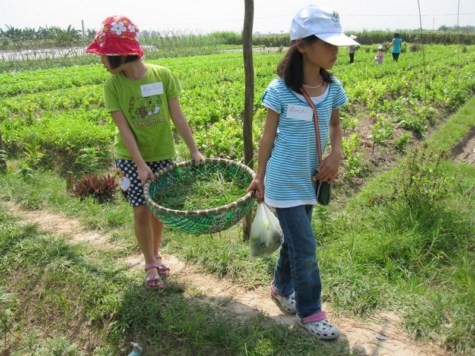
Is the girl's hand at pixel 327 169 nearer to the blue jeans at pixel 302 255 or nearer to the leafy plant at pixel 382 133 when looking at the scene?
the blue jeans at pixel 302 255

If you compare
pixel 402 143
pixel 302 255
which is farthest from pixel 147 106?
pixel 402 143

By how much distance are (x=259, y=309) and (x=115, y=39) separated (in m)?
1.95

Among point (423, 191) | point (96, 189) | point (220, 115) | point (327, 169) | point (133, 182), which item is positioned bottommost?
point (96, 189)

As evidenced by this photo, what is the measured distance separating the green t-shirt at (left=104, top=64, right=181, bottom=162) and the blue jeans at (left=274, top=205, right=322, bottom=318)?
Answer: 103cm

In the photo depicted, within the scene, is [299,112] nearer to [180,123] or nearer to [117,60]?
[180,123]

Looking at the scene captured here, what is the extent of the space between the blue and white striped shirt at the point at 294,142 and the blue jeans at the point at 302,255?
0.09 metres

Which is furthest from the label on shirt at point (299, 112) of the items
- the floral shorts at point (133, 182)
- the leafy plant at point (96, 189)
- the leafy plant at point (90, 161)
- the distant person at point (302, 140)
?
the leafy plant at point (90, 161)

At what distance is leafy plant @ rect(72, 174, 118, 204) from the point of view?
505 cm

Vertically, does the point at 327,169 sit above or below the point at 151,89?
below

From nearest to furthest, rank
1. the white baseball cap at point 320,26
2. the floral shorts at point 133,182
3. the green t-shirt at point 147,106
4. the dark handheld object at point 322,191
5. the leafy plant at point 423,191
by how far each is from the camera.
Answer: the white baseball cap at point 320,26
the dark handheld object at point 322,191
the green t-shirt at point 147,106
the floral shorts at point 133,182
the leafy plant at point 423,191

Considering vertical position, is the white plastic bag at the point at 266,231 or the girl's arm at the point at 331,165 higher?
the girl's arm at the point at 331,165

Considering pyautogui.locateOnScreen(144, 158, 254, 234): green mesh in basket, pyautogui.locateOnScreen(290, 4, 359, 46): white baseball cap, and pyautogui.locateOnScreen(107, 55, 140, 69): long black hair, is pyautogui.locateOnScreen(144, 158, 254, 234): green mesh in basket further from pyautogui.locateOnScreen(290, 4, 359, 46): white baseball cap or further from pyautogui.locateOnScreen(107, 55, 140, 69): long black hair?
pyautogui.locateOnScreen(290, 4, 359, 46): white baseball cap

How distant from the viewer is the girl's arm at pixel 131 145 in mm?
2842

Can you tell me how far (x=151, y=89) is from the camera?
9.46 ft
